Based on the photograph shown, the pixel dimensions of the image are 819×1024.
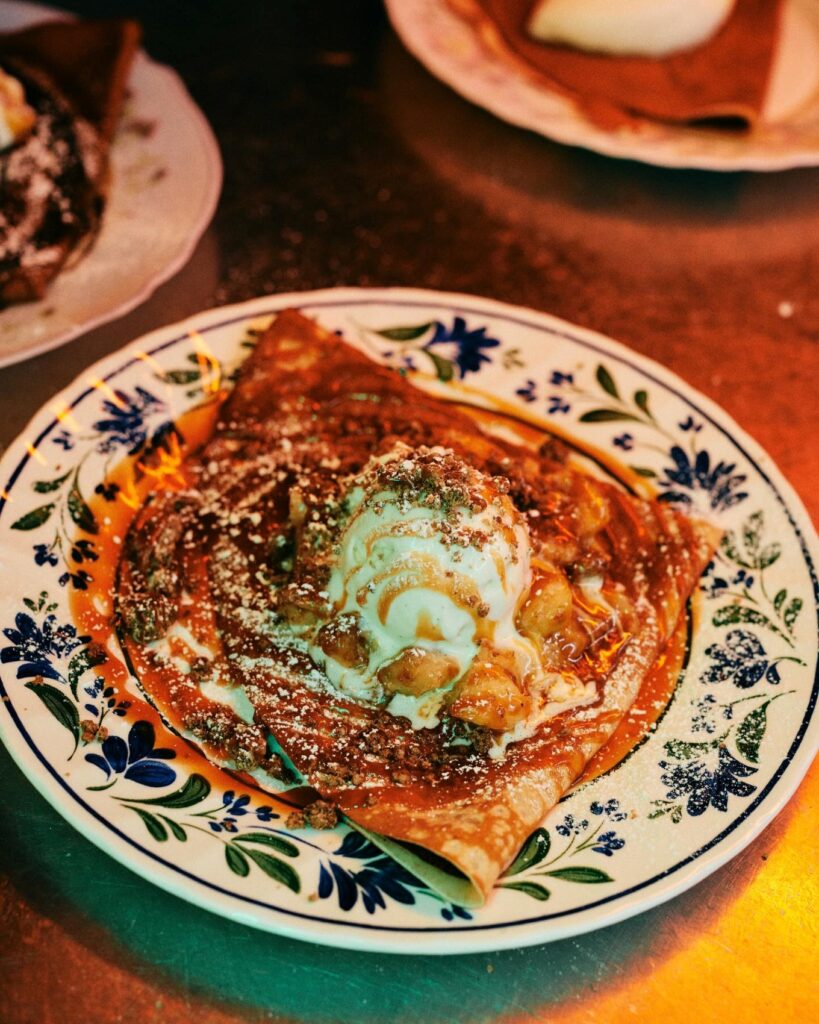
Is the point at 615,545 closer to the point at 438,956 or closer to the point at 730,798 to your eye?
the point at 730,798

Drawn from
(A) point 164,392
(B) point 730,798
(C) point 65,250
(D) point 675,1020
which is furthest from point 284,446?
(D) point 675,1020

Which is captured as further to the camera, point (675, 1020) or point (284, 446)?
point (284, 446)

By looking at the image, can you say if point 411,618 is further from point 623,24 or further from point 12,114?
point 623,24

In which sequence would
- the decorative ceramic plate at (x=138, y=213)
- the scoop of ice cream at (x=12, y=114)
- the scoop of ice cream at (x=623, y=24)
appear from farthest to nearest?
the scoop of ice cream at (x=623, y=24) < the scoop of ice cream at (x=12, y=114) < the decorative ceramic plate at (x=138, y=213)

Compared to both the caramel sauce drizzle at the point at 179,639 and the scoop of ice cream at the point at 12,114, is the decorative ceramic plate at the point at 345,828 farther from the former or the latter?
the scoop of ice cream at the point at 12,114

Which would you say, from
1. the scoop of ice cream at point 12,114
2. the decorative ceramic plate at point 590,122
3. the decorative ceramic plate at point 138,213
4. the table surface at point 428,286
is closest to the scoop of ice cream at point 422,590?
the table surface at point 428,286

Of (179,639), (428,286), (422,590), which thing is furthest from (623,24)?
(179,639)

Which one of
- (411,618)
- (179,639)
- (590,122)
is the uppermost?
(590,122)
